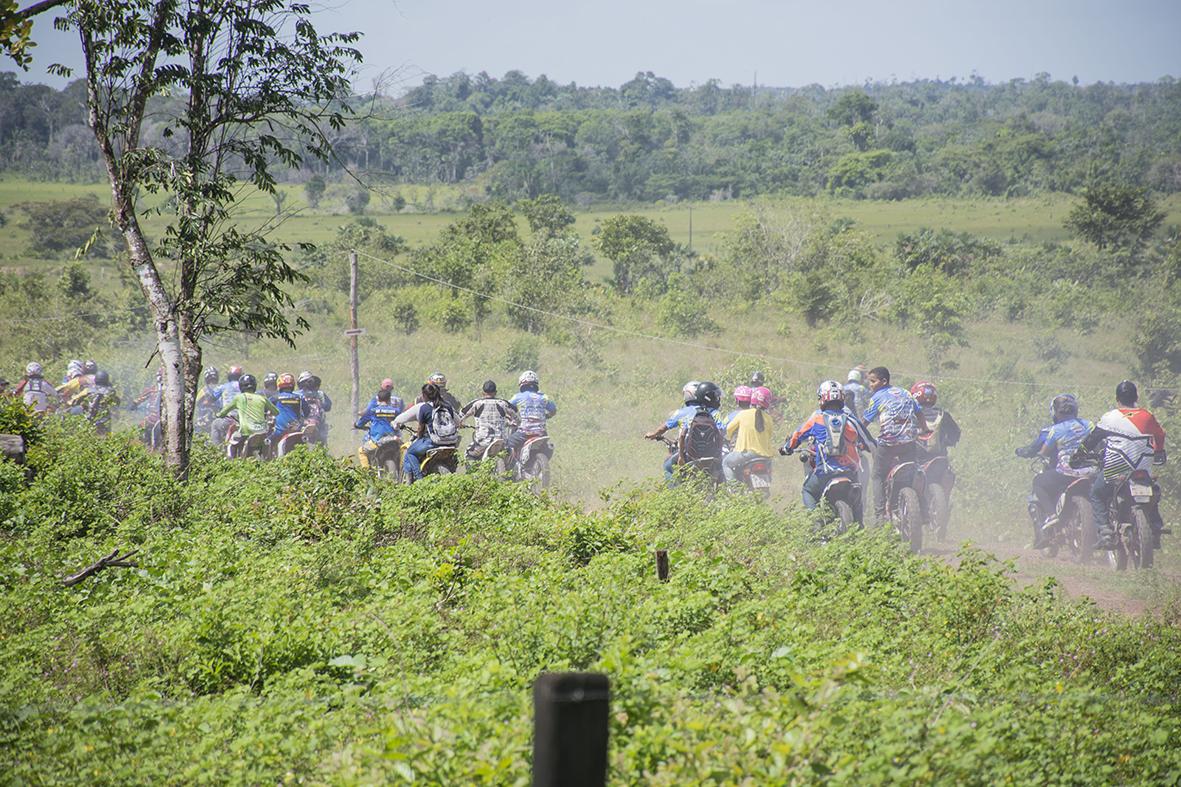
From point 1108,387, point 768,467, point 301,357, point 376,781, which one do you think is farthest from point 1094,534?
point 301,357

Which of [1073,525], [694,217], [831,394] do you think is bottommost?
[1073,525]

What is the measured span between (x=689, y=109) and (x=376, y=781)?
487 ft

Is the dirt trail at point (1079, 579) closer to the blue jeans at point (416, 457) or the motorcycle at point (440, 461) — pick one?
the motorcycle at point (440, 461)

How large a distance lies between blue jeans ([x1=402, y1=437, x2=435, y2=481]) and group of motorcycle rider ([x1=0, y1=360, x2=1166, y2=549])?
12 mm

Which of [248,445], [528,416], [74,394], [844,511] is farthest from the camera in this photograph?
[74,394]

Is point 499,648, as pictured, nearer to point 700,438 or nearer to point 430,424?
point 700,438

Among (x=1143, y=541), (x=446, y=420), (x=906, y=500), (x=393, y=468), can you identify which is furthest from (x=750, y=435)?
(x=393, y=468)

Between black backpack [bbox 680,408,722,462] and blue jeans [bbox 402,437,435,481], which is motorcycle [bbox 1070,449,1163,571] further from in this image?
blue jeans [bbox 402,437,435,481]

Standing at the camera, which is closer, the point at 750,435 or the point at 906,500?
the point at 906,500

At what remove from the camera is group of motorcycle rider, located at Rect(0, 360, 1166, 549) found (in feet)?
35.1

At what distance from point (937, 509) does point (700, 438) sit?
9.21 feet

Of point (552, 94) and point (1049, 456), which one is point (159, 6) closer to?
point (1049, 456)

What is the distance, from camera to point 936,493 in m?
11.8

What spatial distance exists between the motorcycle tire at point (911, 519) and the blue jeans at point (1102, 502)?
1.77 meters
